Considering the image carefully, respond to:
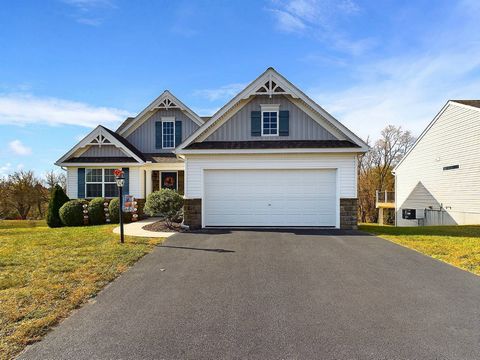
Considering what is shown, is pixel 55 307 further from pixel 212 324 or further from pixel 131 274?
pixel 212 324

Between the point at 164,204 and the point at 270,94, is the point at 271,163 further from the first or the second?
the point at 164,204

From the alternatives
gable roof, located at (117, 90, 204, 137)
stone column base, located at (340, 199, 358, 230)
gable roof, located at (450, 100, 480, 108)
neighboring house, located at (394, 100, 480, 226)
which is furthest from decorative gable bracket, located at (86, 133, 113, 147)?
gable roof, located at (450, 100, 480, 108)

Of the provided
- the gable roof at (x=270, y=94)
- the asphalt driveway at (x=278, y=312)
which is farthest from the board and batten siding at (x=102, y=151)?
the asphalt driveway at (x=278, y=312)

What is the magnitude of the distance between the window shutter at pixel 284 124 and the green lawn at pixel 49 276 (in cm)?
702

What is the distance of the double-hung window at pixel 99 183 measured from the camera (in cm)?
1795

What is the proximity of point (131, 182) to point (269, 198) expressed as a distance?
8.85 m

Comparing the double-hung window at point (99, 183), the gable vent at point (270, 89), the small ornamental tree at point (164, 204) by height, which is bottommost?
the small ornamental tree at point (164, 204)

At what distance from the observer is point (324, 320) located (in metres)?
4.24

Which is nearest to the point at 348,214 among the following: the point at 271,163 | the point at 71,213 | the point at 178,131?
the point at 271,163

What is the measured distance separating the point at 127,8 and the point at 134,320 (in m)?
9.87

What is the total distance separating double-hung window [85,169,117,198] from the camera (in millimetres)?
17953

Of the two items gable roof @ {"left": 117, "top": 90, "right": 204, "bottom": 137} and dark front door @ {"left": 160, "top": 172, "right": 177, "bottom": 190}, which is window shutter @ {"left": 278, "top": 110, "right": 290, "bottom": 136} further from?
dark front door @ {"left": 160, "top": 172, "right": 177, "bottom": 190}

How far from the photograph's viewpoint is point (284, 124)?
13.6m

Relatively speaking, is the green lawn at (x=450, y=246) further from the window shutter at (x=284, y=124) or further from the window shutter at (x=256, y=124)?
the window shutter at (x=256, y=124)
